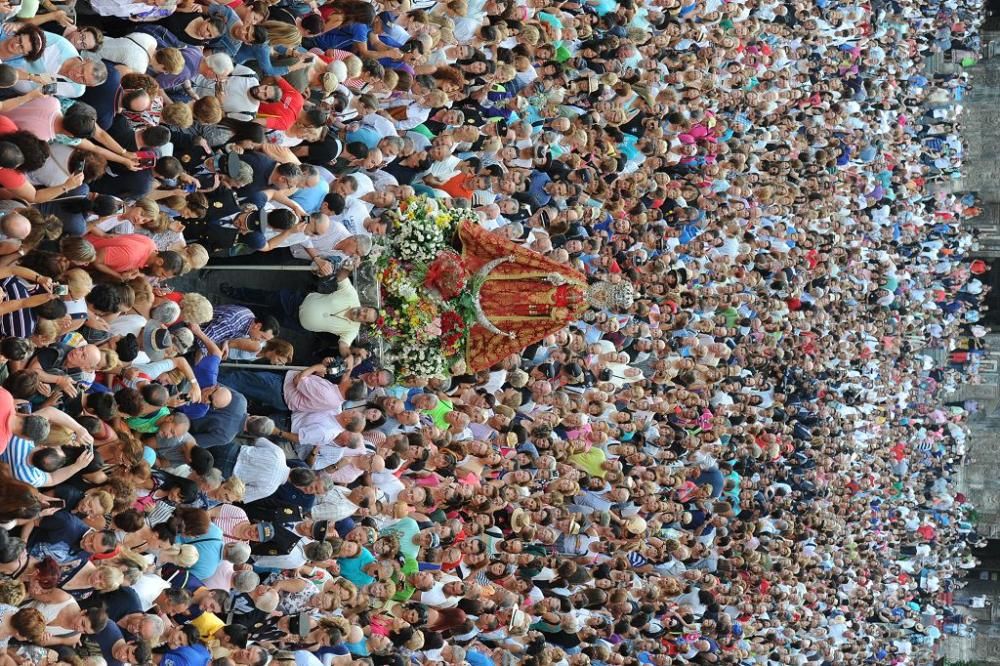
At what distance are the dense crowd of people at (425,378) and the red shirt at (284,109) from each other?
0.02 m

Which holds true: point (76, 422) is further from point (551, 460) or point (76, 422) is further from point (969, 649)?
point (969, 649)

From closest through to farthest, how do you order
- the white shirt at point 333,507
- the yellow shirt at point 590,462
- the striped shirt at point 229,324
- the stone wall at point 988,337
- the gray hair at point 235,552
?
the gray hair at point 235,552 < the striped shirt at point 229,324 < the white shirt at point 333,507 < the yellow shirt at point 590,462 < the stone wall at point 988,337

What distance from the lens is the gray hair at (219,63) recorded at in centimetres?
693

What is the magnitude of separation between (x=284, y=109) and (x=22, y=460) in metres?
3.07

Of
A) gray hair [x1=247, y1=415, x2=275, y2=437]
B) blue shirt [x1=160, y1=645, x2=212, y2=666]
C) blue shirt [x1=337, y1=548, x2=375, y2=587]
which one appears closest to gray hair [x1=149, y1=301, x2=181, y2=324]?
gray hair [x1=247, y1=415, x2=275, y2=437]

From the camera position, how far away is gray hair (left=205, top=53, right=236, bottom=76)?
6.93 meters

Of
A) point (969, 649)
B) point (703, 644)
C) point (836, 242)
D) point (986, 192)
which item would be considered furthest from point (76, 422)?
point (986, 192)

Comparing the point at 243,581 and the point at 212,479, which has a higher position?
the point at 212,479

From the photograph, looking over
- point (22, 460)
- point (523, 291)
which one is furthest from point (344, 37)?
point (22, 460)

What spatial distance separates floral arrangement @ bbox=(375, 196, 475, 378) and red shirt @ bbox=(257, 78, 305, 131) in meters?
1.10

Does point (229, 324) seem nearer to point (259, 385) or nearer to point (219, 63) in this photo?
point (259, 385)

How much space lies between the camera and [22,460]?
5.71m

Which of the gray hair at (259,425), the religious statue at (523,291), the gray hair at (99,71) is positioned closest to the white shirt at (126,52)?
the gray hair at (99,71)

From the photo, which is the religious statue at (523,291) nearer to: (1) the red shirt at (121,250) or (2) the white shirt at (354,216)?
(2) the white shirt at (354,216)
